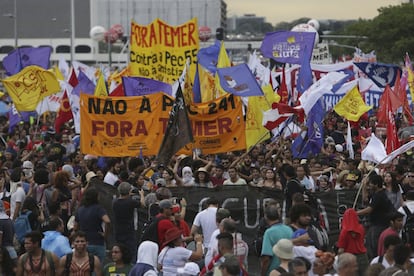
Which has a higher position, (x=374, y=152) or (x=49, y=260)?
(x=374, y=152)

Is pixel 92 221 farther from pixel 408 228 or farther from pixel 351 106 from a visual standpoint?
pixel 351 106

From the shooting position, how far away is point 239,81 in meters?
20.6

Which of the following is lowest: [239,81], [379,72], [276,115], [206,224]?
[379,72]

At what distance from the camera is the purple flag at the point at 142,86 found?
68.6 ft

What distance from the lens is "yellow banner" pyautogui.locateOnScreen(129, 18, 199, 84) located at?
23516mm

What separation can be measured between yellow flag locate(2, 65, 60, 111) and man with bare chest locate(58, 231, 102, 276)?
16.1 metres

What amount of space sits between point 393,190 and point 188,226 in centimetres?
225

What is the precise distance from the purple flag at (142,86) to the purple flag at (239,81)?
93 centimetres

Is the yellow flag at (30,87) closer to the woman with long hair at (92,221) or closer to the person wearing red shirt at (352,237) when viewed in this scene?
the woman with long hair at (92,221)

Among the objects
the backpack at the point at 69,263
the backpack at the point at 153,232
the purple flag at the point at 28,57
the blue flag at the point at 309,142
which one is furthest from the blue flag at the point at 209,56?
the backpack at the point at 69,263

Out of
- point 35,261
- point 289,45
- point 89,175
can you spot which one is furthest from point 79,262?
point 289,45

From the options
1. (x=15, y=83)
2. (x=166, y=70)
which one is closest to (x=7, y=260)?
(x=166, y=70)

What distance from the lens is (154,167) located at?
55.5 ft

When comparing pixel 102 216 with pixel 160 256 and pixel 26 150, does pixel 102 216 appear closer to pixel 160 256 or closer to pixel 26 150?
pixel 160 256
